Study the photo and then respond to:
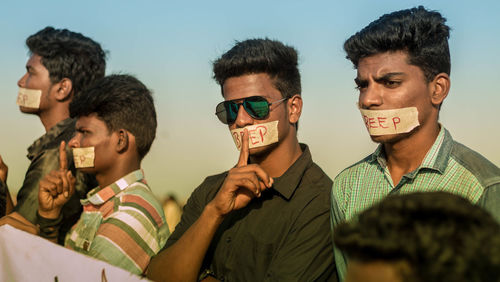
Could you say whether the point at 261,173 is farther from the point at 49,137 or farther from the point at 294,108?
the point at 49,137

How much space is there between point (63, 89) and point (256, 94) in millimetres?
2732

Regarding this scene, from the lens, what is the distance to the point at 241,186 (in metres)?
3.55

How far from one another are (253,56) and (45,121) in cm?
270

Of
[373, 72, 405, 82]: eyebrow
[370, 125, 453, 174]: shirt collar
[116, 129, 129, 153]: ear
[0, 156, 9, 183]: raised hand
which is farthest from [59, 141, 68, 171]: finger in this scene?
[370, 125, 453, 174]: shirt collar

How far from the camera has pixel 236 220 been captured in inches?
152

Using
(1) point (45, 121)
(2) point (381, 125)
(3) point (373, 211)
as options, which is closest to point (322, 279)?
(2) point (381, 125)

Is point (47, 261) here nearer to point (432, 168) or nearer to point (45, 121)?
point (432, 168)

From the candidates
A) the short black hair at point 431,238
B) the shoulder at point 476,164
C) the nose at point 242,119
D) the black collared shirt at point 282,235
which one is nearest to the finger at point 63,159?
the black collared shirt at point 282,235

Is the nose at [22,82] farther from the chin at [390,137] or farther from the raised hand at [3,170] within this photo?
the chin at [390,137]

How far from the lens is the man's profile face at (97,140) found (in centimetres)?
463

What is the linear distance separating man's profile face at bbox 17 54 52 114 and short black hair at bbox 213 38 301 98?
236cm

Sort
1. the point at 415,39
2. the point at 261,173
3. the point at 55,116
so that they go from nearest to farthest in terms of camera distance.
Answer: the point at 415,39 < the point at 261,173 < the point at 55,116

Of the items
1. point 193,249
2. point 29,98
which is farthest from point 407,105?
point 29,98

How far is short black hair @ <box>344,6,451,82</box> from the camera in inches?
129
